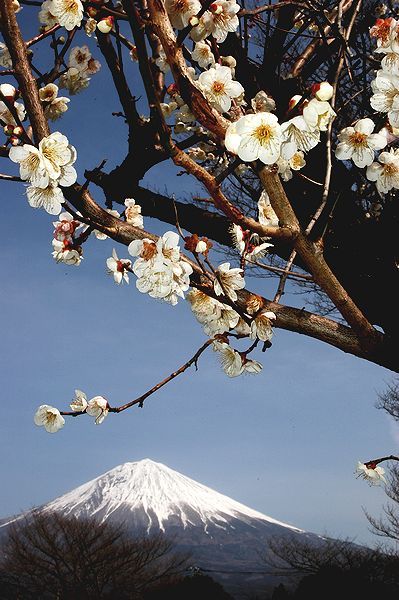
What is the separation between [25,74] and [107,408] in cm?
116

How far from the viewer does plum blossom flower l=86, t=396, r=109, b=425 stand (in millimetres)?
2006

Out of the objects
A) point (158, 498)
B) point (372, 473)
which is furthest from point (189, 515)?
point (372, 473)

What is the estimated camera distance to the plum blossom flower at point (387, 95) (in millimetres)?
1480

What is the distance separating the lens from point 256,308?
167cm

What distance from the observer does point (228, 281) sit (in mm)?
1641

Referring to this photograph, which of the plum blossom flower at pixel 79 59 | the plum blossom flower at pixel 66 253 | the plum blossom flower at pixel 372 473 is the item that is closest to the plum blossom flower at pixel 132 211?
the plum blossom flower at pixel 66 253

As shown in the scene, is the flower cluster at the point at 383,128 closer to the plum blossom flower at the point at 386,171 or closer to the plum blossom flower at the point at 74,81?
the plum blossom flower at the point at 386,171

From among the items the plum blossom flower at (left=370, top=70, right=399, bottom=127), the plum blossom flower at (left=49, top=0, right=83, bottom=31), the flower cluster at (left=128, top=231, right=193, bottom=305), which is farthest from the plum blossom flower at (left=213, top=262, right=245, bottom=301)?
the plum blossom flower at (left=49, top=0, right=83, bottom=31)

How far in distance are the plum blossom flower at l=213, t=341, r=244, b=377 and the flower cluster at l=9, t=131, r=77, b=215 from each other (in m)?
0.70

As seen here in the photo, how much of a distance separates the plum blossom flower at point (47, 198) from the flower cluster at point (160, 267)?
0.23 meters

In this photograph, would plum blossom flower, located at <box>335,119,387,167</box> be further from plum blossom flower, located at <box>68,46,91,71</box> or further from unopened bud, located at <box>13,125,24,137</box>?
plum blossom flower, located at <box>68,46,91,71</box>

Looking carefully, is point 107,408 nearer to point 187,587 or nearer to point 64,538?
point 187,587

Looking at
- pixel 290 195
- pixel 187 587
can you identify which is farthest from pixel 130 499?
pixel 290 195

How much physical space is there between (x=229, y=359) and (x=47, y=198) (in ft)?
2.59
